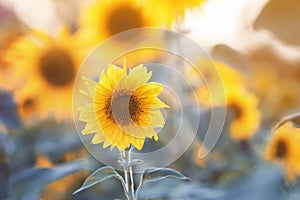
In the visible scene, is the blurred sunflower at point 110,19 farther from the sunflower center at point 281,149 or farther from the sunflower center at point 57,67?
the sunflower center at point 281,149

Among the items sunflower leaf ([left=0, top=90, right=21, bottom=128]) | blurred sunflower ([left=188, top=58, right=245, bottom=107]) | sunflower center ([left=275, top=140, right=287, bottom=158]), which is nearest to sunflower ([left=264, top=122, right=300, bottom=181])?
sunflower center ([left=275, top=140, right=287, bottom=158])

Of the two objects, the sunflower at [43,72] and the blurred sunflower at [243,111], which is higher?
the sunflower at [43,72]

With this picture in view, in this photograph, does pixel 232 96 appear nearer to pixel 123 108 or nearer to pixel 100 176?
pixel 123 108

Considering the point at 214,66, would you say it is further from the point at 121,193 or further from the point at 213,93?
the point at 121,193

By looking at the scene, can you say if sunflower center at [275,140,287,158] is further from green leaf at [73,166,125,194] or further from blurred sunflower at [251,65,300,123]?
green leaf at [73,166,125,194]

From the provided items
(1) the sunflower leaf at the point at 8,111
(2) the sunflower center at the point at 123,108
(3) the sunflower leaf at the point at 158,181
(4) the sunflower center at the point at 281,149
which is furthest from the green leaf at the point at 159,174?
(1) the sunflower leaf at the point at 8,111

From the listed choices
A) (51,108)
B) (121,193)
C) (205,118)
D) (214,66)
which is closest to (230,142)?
(205,118)
